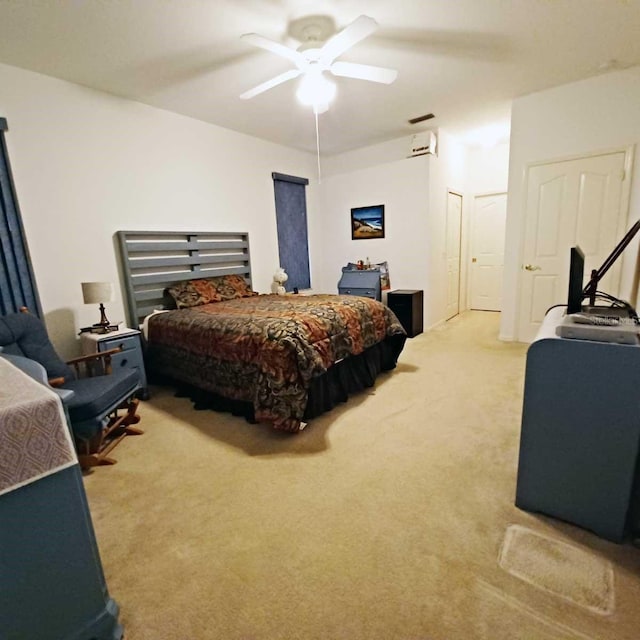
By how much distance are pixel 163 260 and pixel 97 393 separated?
195 cm

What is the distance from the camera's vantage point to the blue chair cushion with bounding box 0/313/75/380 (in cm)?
230

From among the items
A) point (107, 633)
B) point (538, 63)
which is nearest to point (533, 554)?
point (107, 633)

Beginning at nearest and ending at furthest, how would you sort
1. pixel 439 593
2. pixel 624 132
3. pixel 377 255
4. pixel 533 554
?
pixel 439 593, pixel 533 554, pixel 624 132, pixel 377 255

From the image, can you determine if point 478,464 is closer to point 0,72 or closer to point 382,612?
point 382,612

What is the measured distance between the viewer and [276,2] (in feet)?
7.06

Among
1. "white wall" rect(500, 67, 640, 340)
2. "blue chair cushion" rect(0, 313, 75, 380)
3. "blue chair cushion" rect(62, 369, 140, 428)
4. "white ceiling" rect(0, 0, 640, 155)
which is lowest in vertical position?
"blue chair cushion" rect(62, 369, 140, 428)

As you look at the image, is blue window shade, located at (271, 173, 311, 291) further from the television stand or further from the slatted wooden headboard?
the television stand

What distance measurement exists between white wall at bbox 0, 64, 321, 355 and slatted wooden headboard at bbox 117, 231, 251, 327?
0.10m

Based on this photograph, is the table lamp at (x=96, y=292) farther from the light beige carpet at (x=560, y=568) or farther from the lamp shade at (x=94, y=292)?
the light beige carpet at (x=560, y=568)

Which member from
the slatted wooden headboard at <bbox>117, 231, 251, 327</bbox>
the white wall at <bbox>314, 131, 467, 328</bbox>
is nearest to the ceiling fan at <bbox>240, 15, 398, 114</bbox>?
the slatted wooden headboard at <bbox>117, 231, 251, 327</bbox>

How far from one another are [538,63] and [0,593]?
464 centimetres

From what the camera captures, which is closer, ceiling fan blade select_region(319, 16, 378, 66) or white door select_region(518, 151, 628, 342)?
ceiling fan blade select_region(319, 16, 378, 66)

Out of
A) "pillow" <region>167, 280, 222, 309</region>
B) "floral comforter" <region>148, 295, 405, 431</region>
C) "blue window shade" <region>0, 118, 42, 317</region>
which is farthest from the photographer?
"pillow" <region>167, 280, 222, 309</region>

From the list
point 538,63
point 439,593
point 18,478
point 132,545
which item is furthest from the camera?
point 538,63
